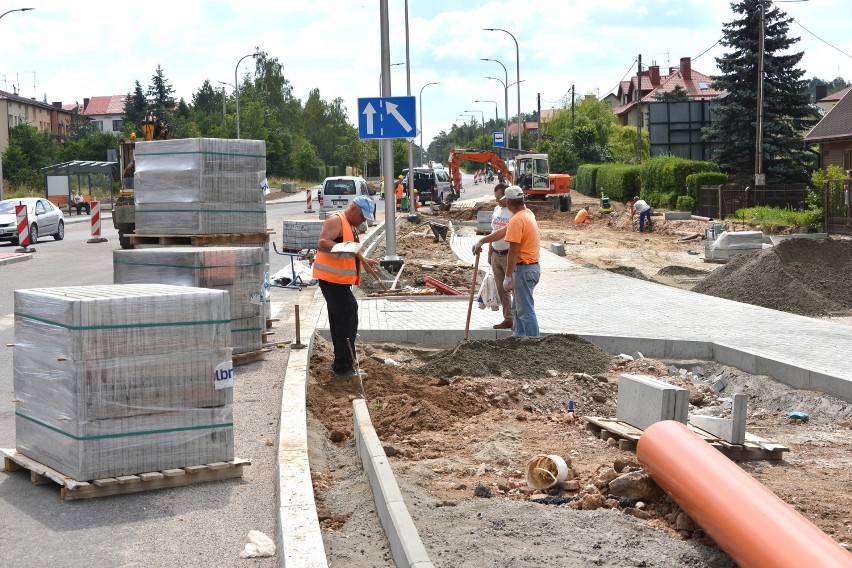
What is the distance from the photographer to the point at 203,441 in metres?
6.39

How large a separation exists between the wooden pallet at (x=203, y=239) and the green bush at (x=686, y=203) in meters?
33.3

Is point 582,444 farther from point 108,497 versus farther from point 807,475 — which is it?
point 108,497

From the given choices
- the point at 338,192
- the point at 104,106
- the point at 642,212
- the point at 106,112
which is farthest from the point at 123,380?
the point at 104,106

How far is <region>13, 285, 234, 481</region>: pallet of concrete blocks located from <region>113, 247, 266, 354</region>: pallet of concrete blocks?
132 inches

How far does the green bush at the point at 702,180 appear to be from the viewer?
4228 cm

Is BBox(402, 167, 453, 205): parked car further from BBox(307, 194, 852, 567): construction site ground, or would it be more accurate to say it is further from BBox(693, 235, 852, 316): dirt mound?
BBox(307, 194, 852, 567): construction site ground

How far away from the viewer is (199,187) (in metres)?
11.0

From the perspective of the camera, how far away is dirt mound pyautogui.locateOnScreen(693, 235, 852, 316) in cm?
1619

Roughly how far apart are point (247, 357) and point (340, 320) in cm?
116

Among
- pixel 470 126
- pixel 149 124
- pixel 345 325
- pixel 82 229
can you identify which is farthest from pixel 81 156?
pixel 470 126

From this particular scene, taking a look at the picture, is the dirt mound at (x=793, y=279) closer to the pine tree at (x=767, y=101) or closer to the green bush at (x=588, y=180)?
the pine tree at (x=767, y=101)

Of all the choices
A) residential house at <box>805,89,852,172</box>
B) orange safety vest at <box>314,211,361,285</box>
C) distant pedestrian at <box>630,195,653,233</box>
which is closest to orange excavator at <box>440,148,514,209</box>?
distant pedestrian at <box>630,195,653,233</box>

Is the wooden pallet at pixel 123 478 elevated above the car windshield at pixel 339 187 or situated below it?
below

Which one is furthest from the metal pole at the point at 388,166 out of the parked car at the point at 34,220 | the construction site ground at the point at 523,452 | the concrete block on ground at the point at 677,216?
the concrete block on ground at the point at 677,216
